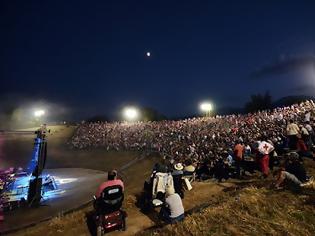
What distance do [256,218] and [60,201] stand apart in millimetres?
17396

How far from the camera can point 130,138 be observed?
119 ft

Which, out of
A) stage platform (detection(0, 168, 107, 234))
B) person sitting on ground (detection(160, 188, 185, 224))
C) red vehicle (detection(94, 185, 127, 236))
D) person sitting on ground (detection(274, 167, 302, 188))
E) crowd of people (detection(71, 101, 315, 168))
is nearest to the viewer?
person sitting on ground (detection(160, 188, 185, 224))

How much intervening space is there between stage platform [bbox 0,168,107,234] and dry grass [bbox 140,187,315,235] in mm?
10189

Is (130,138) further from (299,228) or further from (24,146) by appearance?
(299,228)

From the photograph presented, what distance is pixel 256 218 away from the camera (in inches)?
247

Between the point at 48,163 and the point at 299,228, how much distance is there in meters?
36.4

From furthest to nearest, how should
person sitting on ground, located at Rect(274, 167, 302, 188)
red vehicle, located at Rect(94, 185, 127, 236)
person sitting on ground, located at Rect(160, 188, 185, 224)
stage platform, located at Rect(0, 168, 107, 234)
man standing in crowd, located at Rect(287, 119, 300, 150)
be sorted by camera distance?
stage platform, located at Rect(0, 168, 107, 234)
man standing in crowd, located at Rect(287, 119, 300, 150)
person sitting on ground, located at Rect(274, 167, 302, 188)
red vehicle, located at Rect(94, 185, 127, 236)
person sitting on ground, located at Rect(160, 188, 185, 224)

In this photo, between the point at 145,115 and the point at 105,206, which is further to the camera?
the point at 145,115

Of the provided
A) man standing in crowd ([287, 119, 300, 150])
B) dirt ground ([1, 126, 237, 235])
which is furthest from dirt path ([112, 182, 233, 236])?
man standing in crowd ([287, 119, 300, 150])

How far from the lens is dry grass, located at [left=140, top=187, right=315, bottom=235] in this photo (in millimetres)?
5723

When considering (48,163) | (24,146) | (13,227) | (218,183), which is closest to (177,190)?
(218,183)

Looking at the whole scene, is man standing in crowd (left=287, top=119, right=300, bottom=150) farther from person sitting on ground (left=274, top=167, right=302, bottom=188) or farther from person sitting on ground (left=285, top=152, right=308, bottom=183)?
person sitting on ground (left=274, top=167, right=302, bottom=188)

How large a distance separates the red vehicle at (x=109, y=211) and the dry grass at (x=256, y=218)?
4.67 feet

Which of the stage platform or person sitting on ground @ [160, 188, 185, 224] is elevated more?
person sitting on ground @ [160, 188, 185, 224]
